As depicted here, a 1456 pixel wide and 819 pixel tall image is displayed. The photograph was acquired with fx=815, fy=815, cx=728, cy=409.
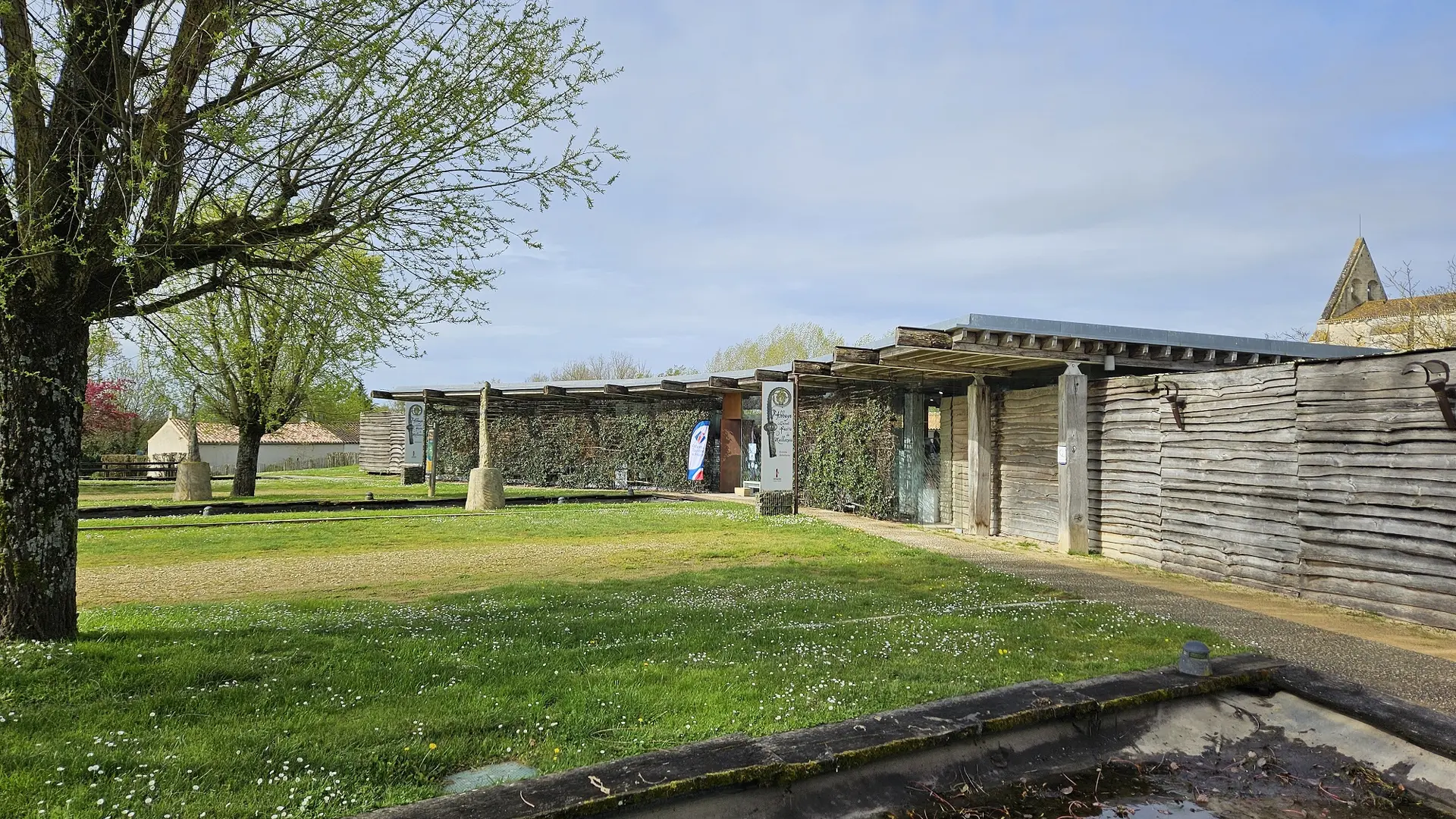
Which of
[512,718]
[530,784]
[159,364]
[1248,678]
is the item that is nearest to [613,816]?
[530,784]

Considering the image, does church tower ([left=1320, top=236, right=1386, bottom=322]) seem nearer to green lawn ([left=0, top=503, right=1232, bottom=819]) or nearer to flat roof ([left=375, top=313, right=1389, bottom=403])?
flat roof ([left=375, top=313, right=1389, bottom=403])

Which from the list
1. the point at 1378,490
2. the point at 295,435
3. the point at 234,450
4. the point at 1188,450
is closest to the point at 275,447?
the point at 295,435

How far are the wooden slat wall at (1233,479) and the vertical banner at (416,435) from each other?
24.5 metres

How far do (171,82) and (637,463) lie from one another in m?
20.6

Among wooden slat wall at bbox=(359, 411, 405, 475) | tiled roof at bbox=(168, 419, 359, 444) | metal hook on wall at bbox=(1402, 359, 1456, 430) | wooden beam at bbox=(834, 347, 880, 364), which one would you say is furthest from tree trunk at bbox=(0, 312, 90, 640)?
tiled roof at bbox=(168, 419, 359, 444)

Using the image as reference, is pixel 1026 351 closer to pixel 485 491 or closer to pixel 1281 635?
pixel 1281 635

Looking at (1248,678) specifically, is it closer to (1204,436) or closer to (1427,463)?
(1427,463)

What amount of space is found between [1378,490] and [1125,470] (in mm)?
3680

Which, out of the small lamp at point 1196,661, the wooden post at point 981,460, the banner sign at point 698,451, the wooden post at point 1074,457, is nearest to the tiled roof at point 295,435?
the banner sign at point 698,451

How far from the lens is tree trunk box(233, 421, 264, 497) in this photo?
20.8 metres

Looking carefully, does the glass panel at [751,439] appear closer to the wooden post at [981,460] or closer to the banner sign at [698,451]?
the banner sign at [698,451]

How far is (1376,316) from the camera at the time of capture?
98.3 feet

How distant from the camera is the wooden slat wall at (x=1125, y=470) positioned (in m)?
10.4

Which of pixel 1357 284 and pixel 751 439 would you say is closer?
pixel 751 439
